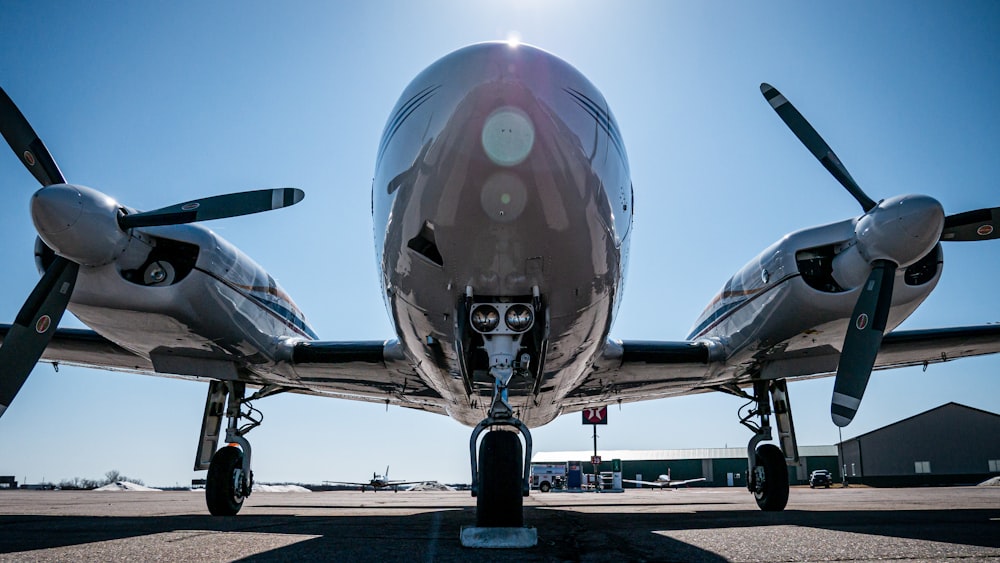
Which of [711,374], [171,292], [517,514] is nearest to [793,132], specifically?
[711,374]

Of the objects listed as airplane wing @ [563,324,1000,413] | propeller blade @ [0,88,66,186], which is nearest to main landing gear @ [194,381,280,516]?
propeller blade @ [0,88,66,186]

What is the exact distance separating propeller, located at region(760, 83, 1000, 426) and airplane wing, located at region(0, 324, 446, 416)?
6.47 m

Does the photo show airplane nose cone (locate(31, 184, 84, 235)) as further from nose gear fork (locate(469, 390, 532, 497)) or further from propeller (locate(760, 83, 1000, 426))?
propeller (locate(760, 83, 1000, 426))

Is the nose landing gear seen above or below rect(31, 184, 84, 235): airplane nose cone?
below

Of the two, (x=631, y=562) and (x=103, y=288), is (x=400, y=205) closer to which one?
(x=631, y=562)

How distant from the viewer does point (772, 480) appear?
11.6 meters

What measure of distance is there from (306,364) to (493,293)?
20.4 ft

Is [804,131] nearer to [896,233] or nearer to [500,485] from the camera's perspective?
[896,233]

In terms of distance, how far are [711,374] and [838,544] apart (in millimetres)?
7508

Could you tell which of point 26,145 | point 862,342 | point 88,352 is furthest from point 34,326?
point 862,342

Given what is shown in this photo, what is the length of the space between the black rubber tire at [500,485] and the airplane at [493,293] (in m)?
0.02

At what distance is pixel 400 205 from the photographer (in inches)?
229

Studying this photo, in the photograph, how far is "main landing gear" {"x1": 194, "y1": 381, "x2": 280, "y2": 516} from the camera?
11.1 metres

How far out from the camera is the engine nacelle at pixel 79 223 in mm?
8047
